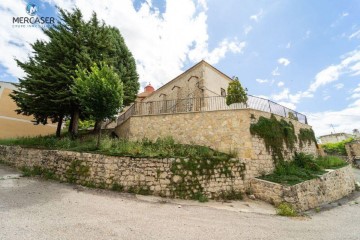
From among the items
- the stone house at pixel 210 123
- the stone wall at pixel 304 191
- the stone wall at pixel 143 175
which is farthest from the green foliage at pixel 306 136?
the stone wall at pixel 143 175

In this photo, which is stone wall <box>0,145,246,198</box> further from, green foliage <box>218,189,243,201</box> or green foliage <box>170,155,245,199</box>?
green foliage <box>218,189,243,201</box>

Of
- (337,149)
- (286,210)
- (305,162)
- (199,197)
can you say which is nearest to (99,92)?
(199,197)

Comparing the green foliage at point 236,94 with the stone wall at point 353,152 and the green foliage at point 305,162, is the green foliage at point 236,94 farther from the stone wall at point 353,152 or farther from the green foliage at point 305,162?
the stone wall at point 353,152

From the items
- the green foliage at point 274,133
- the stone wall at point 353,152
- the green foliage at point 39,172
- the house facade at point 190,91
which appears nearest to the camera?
the green foliage at point 39,172

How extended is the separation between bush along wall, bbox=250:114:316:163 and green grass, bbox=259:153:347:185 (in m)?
0.57

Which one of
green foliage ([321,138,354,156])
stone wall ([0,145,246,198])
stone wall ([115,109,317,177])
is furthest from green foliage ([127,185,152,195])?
green foliage ([321,138,354,156])

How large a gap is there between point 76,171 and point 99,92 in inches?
159

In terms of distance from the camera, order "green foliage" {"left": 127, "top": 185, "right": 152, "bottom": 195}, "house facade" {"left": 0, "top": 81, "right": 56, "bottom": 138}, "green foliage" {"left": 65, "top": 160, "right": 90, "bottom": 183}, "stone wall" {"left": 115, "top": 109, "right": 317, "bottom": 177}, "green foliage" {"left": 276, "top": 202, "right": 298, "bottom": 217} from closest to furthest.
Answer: "green foliage" {"left": 276, "top": 202, "right": 298, "bottom": 217} → "green foliage" {"left": 127, "top": 185, "right": 152, "bottom": 195} → "green foliage" {"left": 65, "top": 160, "right": 90, "bottom": 183} → "stone wall" {"left": 115, "top": 109, "right": 317, "bottom": 177} → "house facade" {"left": 0, "top": 81, "right": 56, "bottom": 138}

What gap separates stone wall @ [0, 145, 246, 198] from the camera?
8.37m

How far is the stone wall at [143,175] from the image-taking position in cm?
837

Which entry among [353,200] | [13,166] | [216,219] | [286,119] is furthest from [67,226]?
[353,200]

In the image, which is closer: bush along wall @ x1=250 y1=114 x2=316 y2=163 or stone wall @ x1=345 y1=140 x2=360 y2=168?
bush along wall @ x1=250 y1=114 x2=316 y2=163

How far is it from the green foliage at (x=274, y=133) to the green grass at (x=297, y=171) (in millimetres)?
666

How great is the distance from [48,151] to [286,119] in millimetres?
15332
